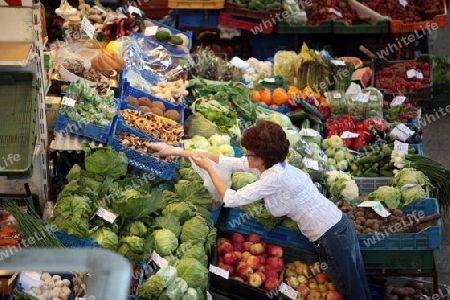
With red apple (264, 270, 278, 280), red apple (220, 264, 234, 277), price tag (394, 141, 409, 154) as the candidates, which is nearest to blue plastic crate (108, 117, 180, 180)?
red apple (220, 264, 234, 277)

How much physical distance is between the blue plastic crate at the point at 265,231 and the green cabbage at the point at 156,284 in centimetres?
98

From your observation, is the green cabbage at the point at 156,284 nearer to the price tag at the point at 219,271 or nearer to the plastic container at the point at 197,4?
the price tag at the point at 219,271

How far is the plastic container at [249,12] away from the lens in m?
8.43

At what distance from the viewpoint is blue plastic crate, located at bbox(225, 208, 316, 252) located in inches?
204

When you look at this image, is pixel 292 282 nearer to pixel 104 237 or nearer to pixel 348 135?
pixel 104 237

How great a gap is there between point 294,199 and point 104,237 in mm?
1250

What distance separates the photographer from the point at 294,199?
4.72 metres

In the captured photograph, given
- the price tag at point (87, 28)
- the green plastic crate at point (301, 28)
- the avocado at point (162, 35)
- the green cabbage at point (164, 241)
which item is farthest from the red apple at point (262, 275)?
the green plastic crate at point (301, 28)

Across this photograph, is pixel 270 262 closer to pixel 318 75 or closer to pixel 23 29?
pixel 23 29

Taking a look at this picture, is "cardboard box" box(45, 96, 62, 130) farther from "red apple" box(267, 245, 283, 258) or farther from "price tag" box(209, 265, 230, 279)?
"red apple" box(267, 245, 283, 258)

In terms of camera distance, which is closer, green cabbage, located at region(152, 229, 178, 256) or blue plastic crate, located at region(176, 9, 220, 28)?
green cabbage, located at region(152, 229, 178, 256)

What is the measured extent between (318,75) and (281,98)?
2.06 ft

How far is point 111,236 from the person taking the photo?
4.65 m

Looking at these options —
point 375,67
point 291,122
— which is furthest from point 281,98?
point 375,67
